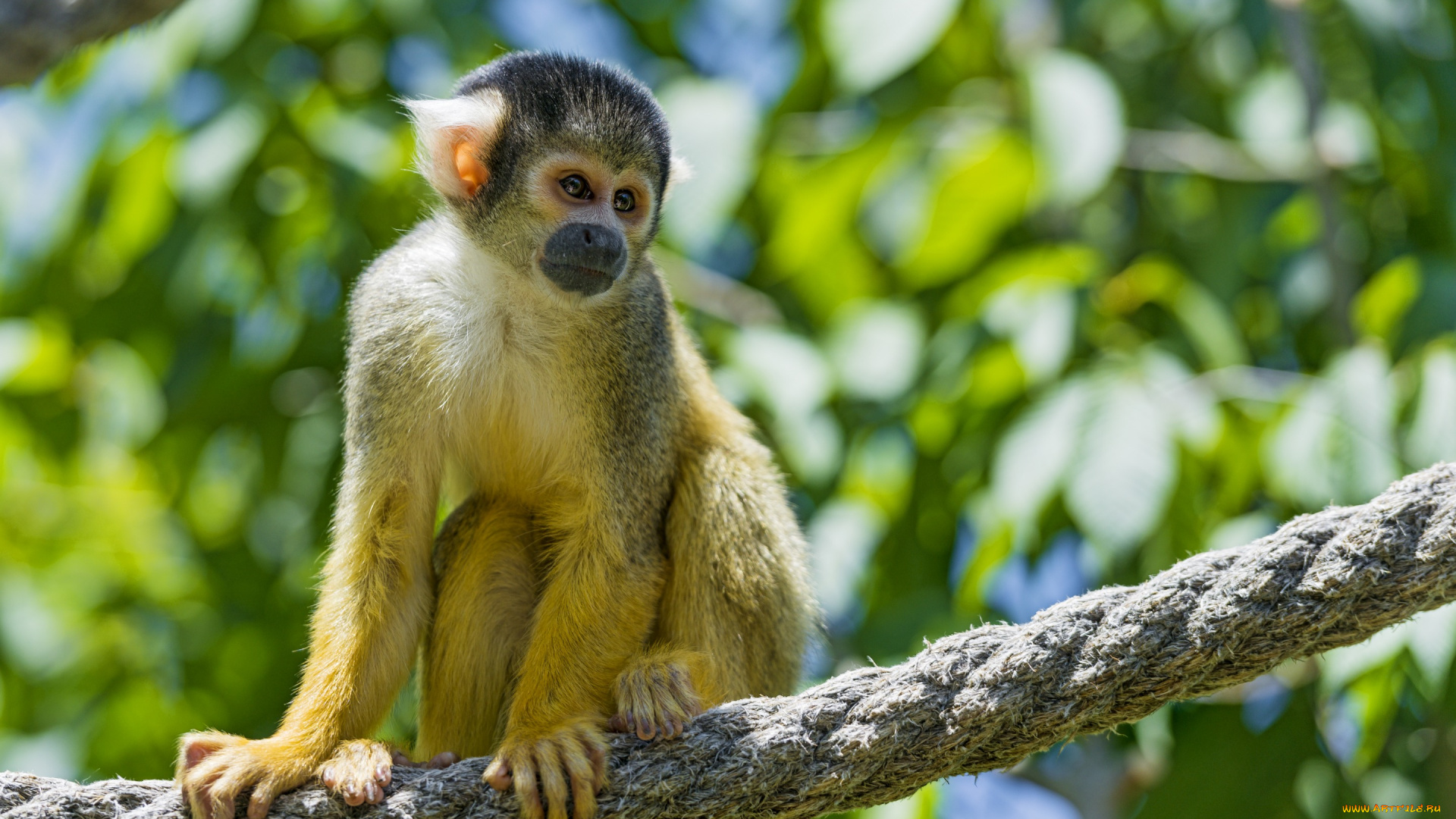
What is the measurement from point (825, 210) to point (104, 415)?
3.67m

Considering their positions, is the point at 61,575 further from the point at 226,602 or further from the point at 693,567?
the point at 693,567

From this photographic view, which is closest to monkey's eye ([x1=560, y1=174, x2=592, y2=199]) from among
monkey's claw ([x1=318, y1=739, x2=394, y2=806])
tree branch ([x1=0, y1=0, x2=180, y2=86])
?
tree branch ([x1=0, y1=0, x2=180, y2=86])

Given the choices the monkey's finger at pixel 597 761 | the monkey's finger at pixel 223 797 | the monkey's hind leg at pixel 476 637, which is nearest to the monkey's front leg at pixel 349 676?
the monkey's finger at pixel 223 797

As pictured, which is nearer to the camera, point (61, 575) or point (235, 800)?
point (235, 800)

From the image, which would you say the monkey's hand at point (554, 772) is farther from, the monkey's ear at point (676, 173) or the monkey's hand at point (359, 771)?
the monkey's ear at point (676, 173)

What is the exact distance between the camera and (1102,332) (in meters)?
4.93

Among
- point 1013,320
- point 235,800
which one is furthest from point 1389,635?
point 235,800

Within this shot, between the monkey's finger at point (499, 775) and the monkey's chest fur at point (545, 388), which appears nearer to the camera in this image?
the monkey's finger at point (499, 775)

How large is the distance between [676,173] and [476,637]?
1748 millimetres

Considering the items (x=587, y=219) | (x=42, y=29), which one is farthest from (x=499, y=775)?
(x=42, y=29)

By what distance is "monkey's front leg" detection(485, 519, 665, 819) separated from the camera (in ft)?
9.86

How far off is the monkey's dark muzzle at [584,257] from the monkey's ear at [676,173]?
61cm

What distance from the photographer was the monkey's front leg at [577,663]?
301cm

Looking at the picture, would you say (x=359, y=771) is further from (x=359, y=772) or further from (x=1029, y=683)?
(x=1029, y=683)
